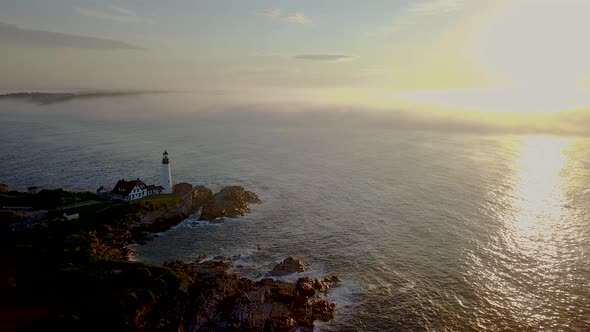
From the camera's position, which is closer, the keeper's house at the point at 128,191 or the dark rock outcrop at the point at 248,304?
the dark rock outcrop at the point at 248,304

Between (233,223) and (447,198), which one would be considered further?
(447,198)

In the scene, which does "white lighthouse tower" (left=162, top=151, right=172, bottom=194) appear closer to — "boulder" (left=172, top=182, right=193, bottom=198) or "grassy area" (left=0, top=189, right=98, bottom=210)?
"boulder" (left=172, top=182, right=193, bottom=198)

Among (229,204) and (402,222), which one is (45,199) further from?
(402,222)

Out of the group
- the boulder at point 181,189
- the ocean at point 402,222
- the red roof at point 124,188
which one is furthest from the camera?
the boulder at point 181,189

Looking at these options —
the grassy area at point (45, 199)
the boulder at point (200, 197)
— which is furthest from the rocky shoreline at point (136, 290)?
the boulder at point (200, 197)

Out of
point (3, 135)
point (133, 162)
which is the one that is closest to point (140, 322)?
point (133, 162)

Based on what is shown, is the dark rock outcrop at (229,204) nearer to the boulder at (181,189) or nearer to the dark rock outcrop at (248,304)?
the boulder at (181,189)

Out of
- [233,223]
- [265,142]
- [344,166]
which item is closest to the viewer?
[233,223]

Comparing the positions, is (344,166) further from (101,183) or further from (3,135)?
(3,135)
